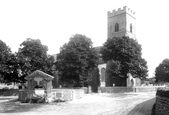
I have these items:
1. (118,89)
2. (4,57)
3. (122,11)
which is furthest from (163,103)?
(122,11)

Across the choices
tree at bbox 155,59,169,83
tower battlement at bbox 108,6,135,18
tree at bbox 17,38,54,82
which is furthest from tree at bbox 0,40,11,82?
tree at bbox 155,59,169,83

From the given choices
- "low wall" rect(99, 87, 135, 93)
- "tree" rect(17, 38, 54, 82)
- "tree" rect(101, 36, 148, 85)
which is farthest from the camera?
"low wall" rect(99, 87, 135, 93)

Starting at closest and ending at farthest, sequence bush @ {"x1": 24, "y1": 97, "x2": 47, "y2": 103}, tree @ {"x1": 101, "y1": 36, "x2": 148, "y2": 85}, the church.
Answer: bush @ {"x1": 24, "y1": 97, "x2": 47, "y2": 103}, tree @ {"x1": 101, "y1": 36, "x2": 148, "y2": 85}, the church

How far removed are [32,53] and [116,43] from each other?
19512 mm

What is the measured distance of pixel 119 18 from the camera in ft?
198

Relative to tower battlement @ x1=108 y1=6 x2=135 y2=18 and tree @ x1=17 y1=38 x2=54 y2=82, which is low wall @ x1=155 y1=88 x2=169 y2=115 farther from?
tower battlement @ x1=108 y1=6 x2=135 y2=18

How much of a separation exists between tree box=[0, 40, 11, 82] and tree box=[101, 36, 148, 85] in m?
21.9

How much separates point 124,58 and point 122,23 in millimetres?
15140

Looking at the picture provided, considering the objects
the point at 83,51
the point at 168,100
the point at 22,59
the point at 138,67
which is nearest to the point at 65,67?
the point at 83,51

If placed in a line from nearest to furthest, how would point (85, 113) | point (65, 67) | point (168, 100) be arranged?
point (168, 100)
point (85, 113)
point (65, 67)

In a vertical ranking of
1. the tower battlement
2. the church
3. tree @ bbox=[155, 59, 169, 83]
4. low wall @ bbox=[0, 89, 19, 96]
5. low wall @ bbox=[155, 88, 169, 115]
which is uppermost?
the tower battlement

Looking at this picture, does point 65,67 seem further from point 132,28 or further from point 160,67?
point 160,67

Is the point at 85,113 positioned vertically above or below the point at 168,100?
below

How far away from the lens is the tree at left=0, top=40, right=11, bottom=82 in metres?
39.6
